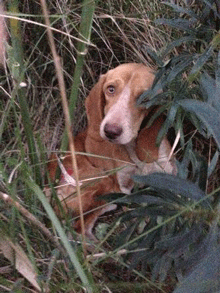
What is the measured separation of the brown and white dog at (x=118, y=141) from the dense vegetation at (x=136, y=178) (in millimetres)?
66

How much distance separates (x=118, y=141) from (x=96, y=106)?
0.19m

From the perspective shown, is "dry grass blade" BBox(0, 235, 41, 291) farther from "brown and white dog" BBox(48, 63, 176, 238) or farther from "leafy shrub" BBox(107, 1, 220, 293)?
"brown and white dog" BBox(48, 63, 176, 238)

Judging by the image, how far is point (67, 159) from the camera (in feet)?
6.22

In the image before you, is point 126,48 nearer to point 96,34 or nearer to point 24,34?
point 96,34

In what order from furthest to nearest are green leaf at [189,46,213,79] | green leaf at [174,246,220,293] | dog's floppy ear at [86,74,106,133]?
dog's floppy ear at [86,74,106,133] < green leaf at [189,46,213,79] < green leaf at [174,246,220,293]

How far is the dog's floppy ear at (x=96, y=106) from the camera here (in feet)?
5.80

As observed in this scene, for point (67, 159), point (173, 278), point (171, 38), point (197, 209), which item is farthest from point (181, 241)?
point (171, 38)

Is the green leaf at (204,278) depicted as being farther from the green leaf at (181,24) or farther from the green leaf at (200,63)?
the green leaf at (181,24)

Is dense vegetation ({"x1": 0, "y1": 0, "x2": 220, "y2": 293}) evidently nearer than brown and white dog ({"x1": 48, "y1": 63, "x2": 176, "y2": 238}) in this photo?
Yes

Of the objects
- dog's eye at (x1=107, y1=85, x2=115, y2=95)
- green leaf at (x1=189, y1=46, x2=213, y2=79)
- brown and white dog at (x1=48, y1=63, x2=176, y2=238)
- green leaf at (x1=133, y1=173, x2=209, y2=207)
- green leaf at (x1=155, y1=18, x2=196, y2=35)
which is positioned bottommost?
brown and white dog at (x1=48, y1=63, x2=176, y2=238)

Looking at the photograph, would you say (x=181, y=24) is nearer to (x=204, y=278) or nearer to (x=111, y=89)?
(x=111, y=89)

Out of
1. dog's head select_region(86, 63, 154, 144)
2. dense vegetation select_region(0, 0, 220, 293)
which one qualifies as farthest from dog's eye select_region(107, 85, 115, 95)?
dense vegetation select_region(0, 0, 220, 293)

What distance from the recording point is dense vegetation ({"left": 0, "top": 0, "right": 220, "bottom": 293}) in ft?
3.49

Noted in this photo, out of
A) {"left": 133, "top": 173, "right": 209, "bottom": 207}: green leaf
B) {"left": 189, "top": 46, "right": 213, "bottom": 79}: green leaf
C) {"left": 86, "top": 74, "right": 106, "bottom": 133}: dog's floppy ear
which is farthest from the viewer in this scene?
{"left": 86, "top": 74, "right": 106, "bottom": 133}: dog's floppy ear
